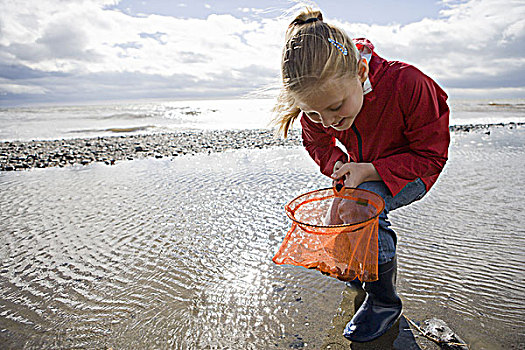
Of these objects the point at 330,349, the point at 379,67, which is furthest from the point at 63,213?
the point at 379,67

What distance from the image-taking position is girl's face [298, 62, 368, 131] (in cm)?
192

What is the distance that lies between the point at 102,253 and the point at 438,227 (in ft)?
10.7

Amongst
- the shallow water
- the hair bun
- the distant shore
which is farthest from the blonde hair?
the distant shore

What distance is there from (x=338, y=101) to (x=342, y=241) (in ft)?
2.55

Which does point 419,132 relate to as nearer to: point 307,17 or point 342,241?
point 342,241

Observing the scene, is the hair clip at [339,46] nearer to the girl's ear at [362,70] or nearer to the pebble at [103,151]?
the girl's ear at [362,70]

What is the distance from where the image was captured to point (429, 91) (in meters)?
2.19

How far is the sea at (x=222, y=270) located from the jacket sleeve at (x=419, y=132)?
0.84 metres

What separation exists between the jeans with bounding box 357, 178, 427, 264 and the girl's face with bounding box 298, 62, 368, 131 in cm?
46

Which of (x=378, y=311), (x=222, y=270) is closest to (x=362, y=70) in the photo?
(x=378, y=311)

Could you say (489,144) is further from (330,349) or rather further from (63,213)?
(63,213)

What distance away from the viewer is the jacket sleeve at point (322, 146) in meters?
2.70

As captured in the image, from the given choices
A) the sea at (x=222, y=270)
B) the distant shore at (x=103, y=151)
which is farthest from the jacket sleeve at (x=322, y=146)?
the distant shore at (x=103, y=151)

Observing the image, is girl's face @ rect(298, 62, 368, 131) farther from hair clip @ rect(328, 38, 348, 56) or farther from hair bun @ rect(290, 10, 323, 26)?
hair bun @ rect(290, 10, 323, 26)
